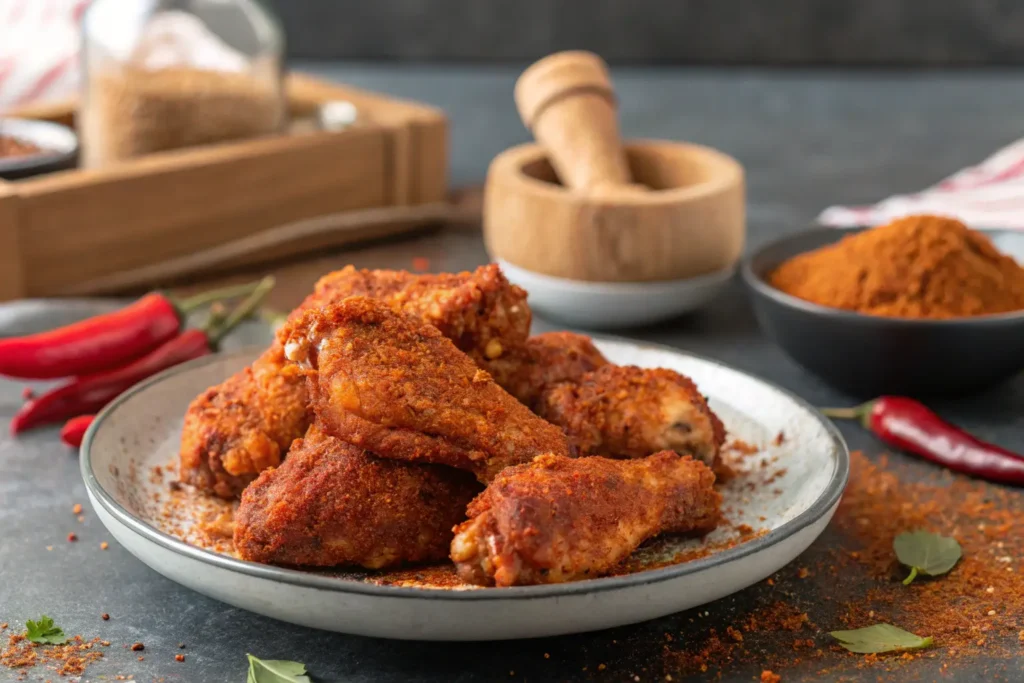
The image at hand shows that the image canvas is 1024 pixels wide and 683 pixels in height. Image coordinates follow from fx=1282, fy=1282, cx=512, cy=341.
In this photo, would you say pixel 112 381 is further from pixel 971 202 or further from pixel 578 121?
pixel 971 202

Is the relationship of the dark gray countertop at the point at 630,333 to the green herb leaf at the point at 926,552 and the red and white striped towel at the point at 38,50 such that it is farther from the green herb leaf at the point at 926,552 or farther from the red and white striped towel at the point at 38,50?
the red and white striped towel at the point at 38,50

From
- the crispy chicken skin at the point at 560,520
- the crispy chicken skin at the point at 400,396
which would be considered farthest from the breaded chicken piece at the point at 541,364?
the crispy chicken skin at the point at 560,520

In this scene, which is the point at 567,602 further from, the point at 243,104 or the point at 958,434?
the point at 243,104

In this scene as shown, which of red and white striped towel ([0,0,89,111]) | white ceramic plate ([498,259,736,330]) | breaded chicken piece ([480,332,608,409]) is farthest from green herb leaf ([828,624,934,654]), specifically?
red and white striped towel ([0,0,89,111])

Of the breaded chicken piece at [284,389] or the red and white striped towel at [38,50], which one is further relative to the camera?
the red and white striped towel at [38,50]

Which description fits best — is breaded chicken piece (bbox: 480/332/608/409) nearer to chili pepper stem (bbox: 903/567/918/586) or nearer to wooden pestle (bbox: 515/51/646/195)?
chili pepper stem (bbox: 903/567/918/586)

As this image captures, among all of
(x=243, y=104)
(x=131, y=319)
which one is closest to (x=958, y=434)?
(x=131, y=319)

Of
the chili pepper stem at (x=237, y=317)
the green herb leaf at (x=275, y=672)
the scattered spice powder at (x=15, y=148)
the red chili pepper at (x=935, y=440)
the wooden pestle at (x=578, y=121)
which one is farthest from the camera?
the scattered spice powder at (x=15, y=148)
